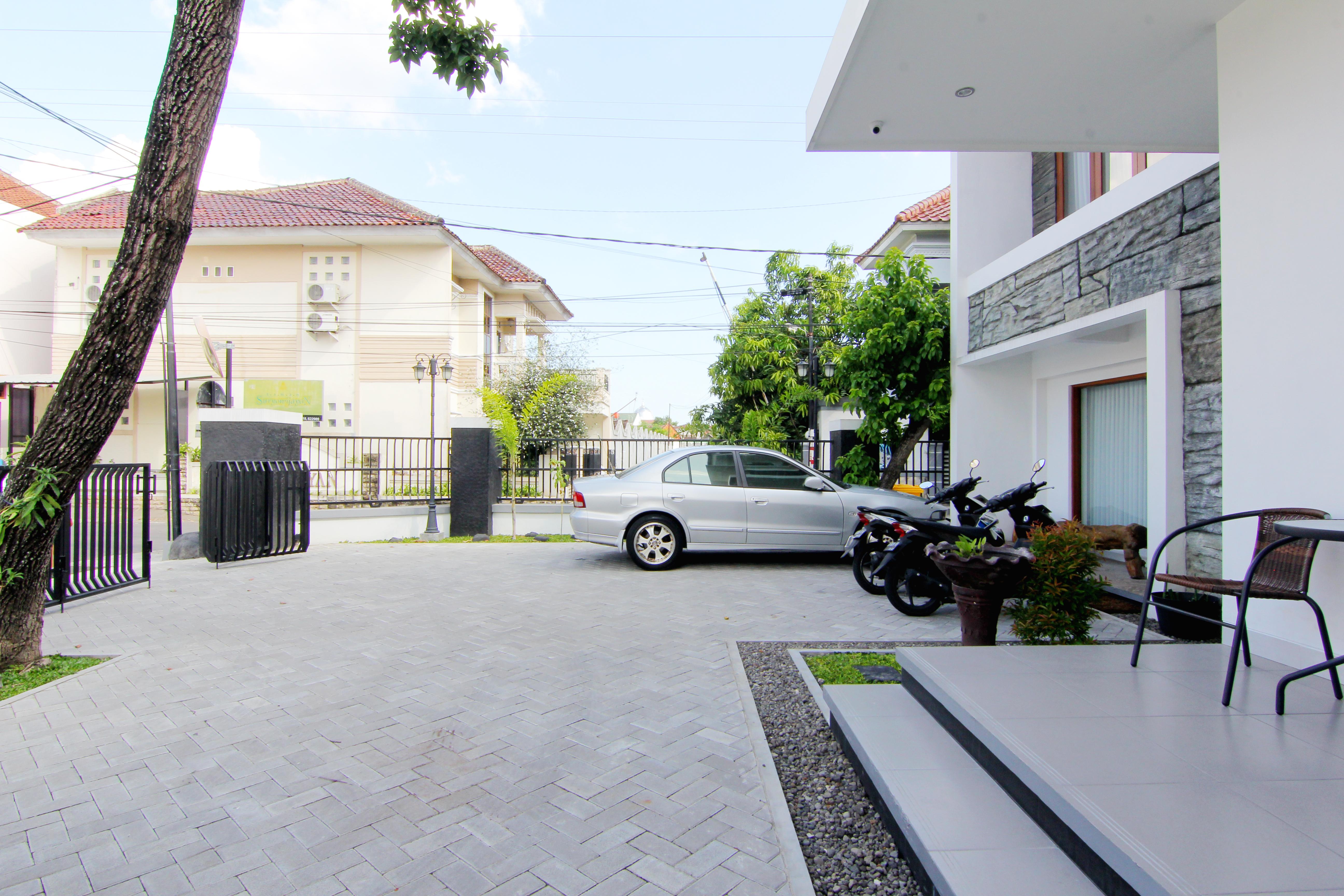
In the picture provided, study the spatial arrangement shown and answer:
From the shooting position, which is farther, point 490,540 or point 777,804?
point 490,540

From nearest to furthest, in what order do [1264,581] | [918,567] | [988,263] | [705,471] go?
[1264,581]
[918,567]
[705,471]
[988,263]

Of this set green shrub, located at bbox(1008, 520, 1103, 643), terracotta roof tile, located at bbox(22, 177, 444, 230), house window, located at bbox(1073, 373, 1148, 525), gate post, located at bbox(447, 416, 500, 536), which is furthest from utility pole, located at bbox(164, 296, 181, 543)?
house window, located at bbox(1073, 373, 1148, 525)

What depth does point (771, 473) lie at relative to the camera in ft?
28.6

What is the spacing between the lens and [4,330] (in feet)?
70.7

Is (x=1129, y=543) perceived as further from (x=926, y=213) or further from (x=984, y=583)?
(x=926, y=213)

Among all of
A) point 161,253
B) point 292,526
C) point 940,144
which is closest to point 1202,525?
point 940,144

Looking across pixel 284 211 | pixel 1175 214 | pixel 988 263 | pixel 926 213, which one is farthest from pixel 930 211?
pixel 284 211

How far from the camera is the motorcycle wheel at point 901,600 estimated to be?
620cm

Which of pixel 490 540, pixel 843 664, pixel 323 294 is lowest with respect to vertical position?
pixel 490 540

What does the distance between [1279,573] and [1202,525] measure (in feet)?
1.25

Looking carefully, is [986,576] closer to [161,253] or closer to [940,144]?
[940,144]

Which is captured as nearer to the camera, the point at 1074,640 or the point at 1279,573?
the point at 1279,573

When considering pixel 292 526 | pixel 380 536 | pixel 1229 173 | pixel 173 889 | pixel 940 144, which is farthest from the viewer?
pixel 380 536

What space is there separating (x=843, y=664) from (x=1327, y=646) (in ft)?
7.89
